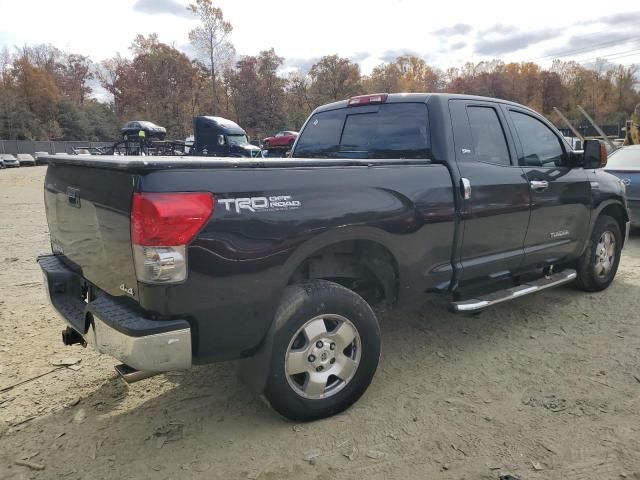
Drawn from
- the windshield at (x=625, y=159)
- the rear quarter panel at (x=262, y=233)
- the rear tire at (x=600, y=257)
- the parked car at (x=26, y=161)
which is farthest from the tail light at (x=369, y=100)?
the parked car at (x=26, y=161)

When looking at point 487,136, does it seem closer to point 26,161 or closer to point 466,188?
point 466,188

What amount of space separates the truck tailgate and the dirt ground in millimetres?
853

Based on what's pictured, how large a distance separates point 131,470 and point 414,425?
1.57 m

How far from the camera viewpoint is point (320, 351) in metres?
2.93

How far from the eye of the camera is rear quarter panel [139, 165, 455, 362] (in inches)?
95.6

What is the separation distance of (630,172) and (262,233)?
25.1ft

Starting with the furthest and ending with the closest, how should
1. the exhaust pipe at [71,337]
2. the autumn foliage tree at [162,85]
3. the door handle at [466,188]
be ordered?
the autumn foliage tree at [162,85] < the door handle at [466,188] < the exhaust pipe at [71,337]

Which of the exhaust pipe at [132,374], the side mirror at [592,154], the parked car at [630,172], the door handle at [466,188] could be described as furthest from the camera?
the parked car at [630,172]

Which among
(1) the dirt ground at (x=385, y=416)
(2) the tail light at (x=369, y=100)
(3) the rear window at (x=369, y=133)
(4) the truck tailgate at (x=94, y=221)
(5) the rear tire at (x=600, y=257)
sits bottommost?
(1) the dirt ground at (x=385, y=416)

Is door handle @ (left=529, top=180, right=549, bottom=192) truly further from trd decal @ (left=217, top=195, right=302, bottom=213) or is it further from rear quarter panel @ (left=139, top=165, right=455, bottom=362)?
trd decal @ (left=217, top=195, right=302, bottom=213)

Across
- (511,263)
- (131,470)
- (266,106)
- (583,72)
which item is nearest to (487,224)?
(511,263)

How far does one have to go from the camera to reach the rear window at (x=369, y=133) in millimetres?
3804

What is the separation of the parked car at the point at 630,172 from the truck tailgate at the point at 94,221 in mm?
7768

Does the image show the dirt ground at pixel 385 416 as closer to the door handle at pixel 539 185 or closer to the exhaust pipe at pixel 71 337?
the exhaust pipe at pixel 71 337
